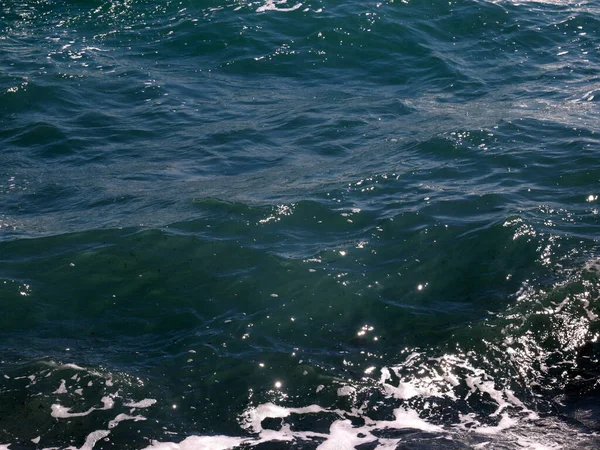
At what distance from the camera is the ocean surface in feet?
20.5

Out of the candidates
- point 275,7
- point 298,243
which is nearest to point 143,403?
point 298,243

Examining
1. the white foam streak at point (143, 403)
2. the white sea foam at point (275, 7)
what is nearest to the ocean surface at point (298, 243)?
the white foam streak at point (143, 403)

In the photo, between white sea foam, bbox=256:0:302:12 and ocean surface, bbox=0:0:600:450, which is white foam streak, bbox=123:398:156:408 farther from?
white sea foam, bbox=256:0:302:12

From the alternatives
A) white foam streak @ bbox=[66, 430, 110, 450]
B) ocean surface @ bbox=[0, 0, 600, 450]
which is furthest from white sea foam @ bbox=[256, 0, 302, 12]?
white foam streak @ bbox=[66, 430, 110, 450]

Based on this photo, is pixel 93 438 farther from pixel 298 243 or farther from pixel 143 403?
pixel 298 243

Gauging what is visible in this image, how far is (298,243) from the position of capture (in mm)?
8781

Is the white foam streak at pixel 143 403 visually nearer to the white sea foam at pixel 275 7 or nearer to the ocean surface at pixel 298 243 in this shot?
the ocean surface at pixel 298 243

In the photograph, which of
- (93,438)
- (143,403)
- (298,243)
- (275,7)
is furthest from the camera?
(275,7)

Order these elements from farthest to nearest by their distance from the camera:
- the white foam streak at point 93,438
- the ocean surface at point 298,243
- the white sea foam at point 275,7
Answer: the white sea foam at point 275,7 → the ocean surface at point 298,243 → the white foam streak at point 93,438

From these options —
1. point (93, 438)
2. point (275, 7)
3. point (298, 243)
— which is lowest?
point (93, 438)

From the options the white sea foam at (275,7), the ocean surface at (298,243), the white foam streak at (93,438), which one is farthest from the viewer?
the white sea foam at (275,7)

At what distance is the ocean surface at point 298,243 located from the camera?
6.25 meters

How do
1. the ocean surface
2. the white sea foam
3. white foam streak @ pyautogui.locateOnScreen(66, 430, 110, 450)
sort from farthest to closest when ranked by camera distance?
the white sea foam
the ocean surface
white foam streak @ pyautogui.locateOnScreen(66, 430, 110, 450)

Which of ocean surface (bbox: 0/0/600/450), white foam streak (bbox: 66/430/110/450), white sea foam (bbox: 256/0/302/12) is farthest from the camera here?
white sea foam (bbox: 256/0/302/12)
